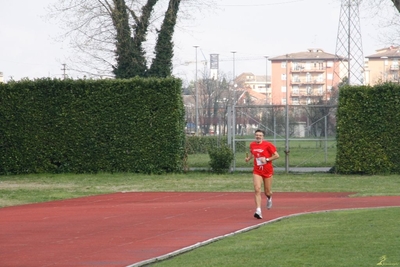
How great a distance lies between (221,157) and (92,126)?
18.6 ft

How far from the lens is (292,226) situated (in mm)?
17594

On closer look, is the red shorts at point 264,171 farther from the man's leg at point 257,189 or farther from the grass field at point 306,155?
the grass field at point 306,155

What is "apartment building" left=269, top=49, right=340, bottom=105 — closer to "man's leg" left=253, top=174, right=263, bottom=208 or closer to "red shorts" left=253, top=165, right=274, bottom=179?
"red shorts" left=253, top=165, right=274, bottom=179

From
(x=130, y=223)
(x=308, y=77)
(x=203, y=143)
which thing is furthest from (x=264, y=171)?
(x=308, y=77)

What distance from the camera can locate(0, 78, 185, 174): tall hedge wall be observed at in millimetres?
35688

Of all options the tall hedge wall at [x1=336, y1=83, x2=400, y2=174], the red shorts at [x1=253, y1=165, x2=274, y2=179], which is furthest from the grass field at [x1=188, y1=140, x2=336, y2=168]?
the red shorts at [x1=253, y1=165, x2=274, y2=179]

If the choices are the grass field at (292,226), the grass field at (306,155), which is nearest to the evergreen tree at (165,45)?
the grass field at (306,155)

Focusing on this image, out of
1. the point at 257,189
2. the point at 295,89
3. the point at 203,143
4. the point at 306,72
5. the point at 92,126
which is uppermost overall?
the point at 306,72

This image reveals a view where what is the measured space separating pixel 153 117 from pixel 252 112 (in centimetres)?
472

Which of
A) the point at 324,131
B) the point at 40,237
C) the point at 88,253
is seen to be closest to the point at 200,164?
the point at 324,131

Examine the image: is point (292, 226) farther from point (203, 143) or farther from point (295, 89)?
point (295, 89)

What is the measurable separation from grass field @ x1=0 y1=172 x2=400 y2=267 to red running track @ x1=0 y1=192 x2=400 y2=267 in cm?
85

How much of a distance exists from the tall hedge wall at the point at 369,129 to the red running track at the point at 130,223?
7.48 m

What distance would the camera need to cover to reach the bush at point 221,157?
117 ft
